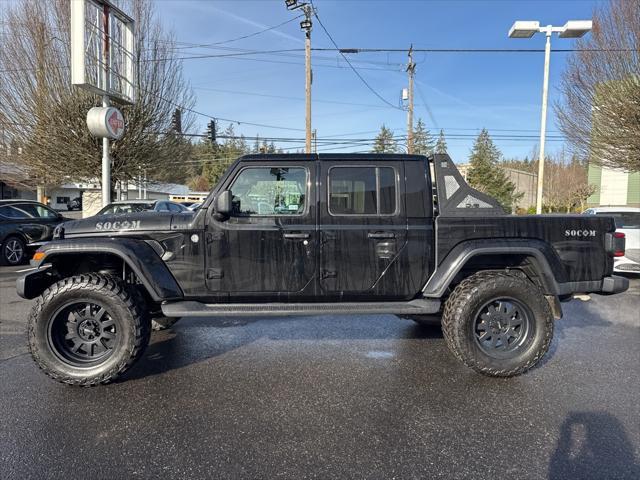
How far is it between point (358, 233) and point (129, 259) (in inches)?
79.3

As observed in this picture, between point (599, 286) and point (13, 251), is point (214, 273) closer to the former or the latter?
point (599, 286)

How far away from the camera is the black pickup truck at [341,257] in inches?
152

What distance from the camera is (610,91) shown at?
36.1ft

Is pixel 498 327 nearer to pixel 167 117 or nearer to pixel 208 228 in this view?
pixel 208 228

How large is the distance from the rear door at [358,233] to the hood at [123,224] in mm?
1311

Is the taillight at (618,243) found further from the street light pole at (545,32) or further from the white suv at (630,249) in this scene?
the street light pole at (545,32)

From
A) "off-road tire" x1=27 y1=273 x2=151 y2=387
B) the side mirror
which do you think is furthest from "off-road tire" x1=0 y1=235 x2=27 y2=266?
the side mirror

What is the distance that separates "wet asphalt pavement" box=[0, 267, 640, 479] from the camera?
2.60 meters

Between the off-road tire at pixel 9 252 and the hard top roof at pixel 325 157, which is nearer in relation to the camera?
the hard top roof at pixel 325 157

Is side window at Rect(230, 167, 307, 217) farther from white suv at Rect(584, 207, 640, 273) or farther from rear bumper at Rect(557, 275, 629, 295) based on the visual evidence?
white suv at Rect(584, 207, 640, 273)

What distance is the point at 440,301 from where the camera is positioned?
13.6 feet

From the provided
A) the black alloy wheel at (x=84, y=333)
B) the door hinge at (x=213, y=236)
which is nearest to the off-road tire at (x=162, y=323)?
the black alloy wheel at (x=84, y=333)

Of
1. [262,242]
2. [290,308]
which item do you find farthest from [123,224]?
[290,308]

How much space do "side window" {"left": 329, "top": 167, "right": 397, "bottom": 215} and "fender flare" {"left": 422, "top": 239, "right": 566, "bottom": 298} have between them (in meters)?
0.72
